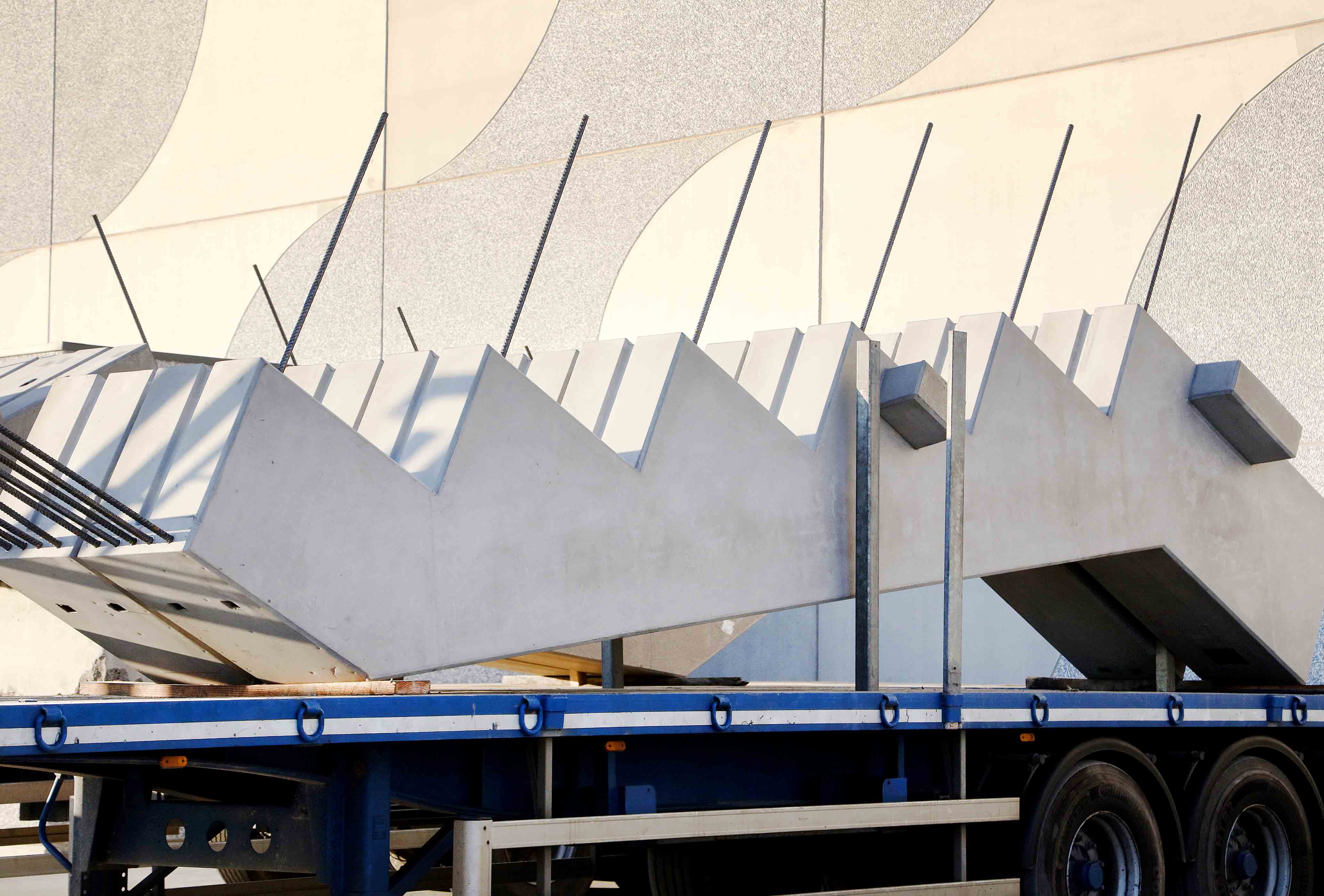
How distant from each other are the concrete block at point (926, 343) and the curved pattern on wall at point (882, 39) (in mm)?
5538

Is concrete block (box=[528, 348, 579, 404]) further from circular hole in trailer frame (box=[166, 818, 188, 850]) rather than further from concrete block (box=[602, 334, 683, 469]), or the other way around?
circular hole in trailer frame (box=[166, 818, 188, 850])

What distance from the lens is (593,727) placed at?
219 inches

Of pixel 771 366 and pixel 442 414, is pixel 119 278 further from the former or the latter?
pixel 771 366

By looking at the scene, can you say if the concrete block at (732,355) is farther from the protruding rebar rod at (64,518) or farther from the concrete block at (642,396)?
the protruding rebar rod at (64,518)

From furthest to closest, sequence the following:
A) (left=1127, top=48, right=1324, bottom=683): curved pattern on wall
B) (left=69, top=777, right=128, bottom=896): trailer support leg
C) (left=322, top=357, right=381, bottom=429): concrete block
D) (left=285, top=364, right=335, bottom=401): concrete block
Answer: (left=1127, top=48, right=1324, bottom=683): curved pattern on wall
(left=285, top=364, right=335, bottom=401): concrete block
(left=322, top=357, right=381, bottom=429): concrete block
(left=69, top=777, right=128, bottom=896): trailer support leg

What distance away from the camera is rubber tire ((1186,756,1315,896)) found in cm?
748

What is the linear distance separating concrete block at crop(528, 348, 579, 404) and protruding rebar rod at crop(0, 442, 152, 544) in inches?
81.2

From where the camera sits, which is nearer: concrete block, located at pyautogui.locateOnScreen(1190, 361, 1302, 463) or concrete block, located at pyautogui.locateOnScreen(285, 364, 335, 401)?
concrete block, located at pyautogui.locateOnScreen(285, 364, 335, 401)

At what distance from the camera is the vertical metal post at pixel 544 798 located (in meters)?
5.46

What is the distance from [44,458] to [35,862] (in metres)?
2.55

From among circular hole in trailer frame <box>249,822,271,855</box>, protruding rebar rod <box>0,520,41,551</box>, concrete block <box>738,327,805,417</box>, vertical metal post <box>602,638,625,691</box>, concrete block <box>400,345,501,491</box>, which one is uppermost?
concrete block <box>738,327,805,417</box>

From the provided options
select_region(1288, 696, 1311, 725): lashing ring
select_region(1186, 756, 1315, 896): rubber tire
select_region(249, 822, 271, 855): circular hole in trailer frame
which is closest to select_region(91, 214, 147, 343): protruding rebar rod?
select_region(249, 822, 271, 855): circular hole in trailer frame

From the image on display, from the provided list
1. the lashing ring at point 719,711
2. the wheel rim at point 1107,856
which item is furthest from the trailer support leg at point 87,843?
the wheel rim at point 1107,856

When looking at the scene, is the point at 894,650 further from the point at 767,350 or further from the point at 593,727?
the point at 593,727
